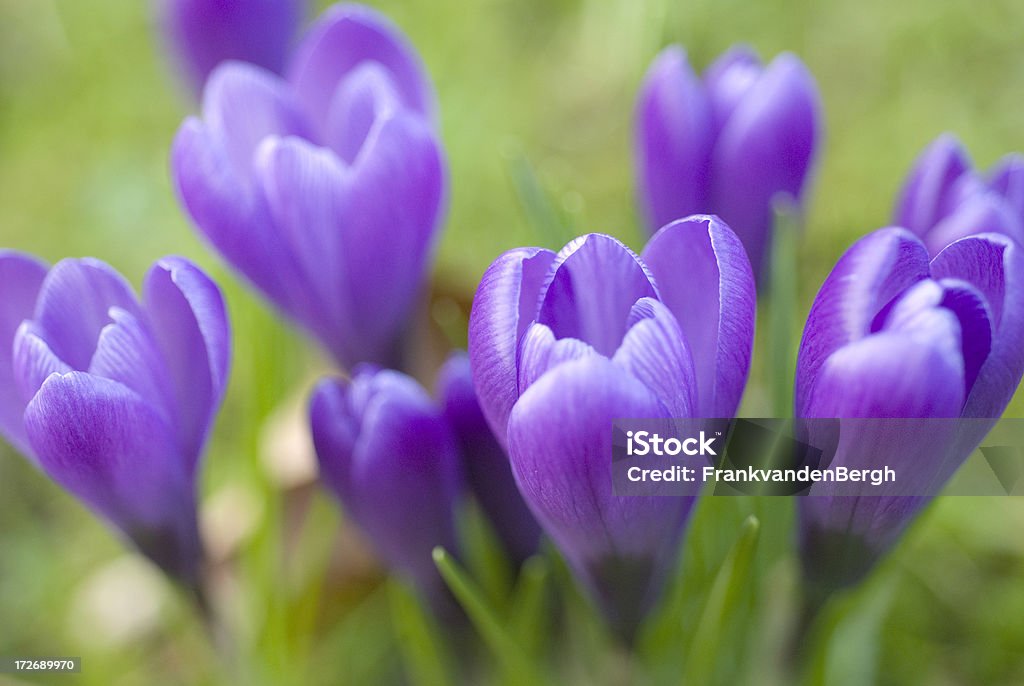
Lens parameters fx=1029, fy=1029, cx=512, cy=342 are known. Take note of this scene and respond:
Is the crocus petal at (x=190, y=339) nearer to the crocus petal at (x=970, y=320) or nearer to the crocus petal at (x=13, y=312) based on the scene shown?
the crocus petal at (x=13, y=312)

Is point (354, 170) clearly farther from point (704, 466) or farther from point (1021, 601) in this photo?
point (1021, 601)

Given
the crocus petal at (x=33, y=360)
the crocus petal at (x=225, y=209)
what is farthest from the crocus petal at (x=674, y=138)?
the crocus petal at (x=33, y=360)

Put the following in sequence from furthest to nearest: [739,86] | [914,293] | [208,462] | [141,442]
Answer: [208,462]
[739,86]
[141,442]
[914,293]

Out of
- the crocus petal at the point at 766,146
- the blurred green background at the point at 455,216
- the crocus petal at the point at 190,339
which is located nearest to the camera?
the crocus petal at the point at 190,339

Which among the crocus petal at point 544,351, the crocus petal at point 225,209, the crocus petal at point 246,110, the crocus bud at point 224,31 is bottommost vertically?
the crocus petal at point 544,351

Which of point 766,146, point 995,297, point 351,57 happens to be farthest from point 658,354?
point 351,57

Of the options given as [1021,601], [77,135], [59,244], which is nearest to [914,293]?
[1021,601]
